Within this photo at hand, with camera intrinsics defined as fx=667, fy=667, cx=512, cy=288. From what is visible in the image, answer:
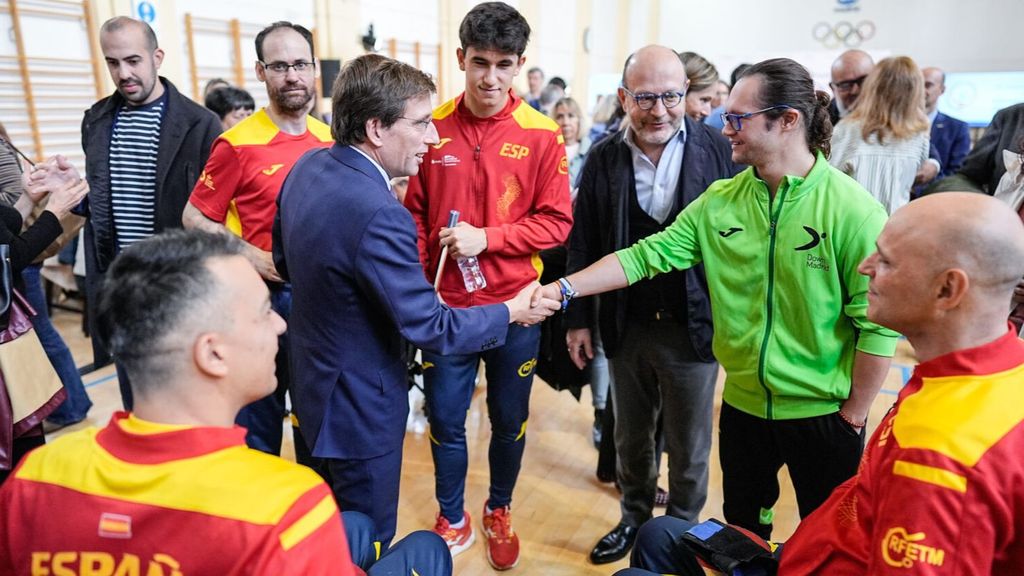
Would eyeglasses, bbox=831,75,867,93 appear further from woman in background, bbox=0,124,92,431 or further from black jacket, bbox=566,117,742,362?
woman in background, bbox=0,124,92,431

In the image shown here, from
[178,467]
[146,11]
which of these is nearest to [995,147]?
[178,467]

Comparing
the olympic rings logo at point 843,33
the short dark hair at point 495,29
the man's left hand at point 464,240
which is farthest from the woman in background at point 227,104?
the olympic rings logo at point 843,33

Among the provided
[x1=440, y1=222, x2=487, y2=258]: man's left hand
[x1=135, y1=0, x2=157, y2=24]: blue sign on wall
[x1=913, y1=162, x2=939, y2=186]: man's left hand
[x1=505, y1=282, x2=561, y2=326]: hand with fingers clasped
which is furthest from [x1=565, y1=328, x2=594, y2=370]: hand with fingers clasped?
[x1=135, y1=0, x2=157, y2=24]: blue sign on wall

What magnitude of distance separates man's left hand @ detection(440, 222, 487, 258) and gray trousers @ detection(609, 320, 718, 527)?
0.63m

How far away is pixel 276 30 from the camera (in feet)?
8.41

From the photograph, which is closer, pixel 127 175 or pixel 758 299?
pixel 758 299

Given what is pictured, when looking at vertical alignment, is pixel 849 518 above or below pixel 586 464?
above

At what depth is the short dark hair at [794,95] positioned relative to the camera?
1.79 m

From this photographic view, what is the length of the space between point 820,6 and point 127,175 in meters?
11.2

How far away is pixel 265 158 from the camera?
98.0 inches

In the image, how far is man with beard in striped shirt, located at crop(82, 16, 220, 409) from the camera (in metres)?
2.74

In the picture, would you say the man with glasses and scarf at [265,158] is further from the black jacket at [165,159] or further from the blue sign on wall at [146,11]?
the blue sign on wall at [146,11]

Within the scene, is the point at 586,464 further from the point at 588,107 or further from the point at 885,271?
the point at 588,107

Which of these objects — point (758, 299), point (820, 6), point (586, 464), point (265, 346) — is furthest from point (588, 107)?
point (265, 346)
